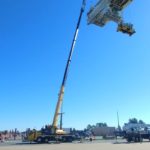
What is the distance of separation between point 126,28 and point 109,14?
9.35 ft

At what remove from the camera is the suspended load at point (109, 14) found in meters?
25.1

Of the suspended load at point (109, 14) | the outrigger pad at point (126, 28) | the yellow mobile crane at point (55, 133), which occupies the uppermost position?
the suspended load at point (109, 14)

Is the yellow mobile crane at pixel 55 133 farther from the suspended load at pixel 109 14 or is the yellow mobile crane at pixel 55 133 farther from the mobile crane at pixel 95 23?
the suspended load at pixel 109 14

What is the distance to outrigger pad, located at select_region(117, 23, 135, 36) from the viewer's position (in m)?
24.8

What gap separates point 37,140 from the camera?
3328 centimetres

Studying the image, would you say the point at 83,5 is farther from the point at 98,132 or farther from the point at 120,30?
the point at 98,132

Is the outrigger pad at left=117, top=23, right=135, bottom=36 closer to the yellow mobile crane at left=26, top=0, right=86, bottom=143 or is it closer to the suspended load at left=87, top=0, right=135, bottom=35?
the suspended load at left=87, top=0, right=135, bottom=35

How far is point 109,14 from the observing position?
88.4 ft

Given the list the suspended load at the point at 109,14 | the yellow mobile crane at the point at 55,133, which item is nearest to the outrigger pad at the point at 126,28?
the suspended load at the point at 109,14

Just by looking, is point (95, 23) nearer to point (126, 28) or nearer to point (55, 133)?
point (126, 28)

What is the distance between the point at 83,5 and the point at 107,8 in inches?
361

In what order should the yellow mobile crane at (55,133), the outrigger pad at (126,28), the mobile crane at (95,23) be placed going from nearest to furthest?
1. the outrigger pad at (126,28)
2. the mobile crane at (95,23)
3. the yellow mobile crane at (55,133)

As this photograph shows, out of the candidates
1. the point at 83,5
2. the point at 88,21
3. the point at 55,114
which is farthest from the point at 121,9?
the point at 55,114

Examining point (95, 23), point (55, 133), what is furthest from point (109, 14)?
point (55, 133)
